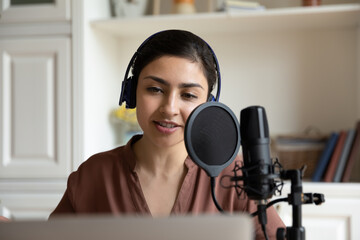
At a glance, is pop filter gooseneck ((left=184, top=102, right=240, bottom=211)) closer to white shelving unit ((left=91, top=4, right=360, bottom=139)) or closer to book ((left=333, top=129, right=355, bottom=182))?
book ((left=333, top=129, right=355, bottom=182))

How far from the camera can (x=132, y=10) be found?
2449 millimetres

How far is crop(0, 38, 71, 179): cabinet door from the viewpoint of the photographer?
228 cm

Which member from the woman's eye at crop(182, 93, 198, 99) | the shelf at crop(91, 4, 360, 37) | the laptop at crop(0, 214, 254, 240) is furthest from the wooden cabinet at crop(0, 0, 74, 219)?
the laptop at crop(0, 214, 254, 240)

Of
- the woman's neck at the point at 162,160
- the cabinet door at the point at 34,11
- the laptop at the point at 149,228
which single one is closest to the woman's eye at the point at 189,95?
the woman's neck at the point at 162,160

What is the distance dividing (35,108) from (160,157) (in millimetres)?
1263

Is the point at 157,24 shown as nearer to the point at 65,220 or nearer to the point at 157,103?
the point at 157,103

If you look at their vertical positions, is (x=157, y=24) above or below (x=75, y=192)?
above

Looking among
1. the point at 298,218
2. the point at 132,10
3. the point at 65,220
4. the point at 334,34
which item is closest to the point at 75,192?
the point at 298,218

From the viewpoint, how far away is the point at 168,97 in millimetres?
1086

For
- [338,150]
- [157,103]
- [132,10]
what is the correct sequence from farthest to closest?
[132,10]
[338,150]
[157,103]

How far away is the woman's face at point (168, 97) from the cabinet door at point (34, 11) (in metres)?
1.27

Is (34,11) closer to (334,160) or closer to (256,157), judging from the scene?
(334,160)

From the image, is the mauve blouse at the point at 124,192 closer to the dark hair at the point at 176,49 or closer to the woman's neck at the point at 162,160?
the woman's neck at the point at 162,160

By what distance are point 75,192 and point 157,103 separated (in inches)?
12.6
